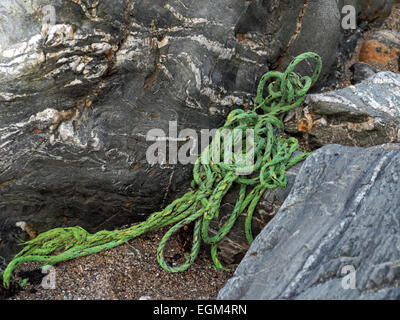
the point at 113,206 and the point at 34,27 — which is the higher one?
the point at 34,27

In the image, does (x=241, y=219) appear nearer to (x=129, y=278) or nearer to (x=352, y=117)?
(x=129, y=278)

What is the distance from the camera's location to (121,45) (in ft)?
7.46

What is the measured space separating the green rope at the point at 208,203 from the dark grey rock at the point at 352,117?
0.68 ft

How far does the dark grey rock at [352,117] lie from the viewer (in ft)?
8.29

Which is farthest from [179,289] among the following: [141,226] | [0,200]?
[0,200]

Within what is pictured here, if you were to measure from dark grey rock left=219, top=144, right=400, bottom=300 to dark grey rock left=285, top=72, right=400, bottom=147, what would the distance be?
509 mm

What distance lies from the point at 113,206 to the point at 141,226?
194 millimetres

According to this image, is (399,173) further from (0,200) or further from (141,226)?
(0,200)

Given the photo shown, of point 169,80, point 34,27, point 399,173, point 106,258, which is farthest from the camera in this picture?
point 169,80

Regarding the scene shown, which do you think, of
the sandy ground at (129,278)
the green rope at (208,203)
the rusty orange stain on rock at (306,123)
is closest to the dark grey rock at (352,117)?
the rusty orange stain on rock at (306,123)

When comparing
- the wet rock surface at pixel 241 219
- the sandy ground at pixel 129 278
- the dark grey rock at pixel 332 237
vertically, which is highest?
the dark grey rock at pixel 332 237

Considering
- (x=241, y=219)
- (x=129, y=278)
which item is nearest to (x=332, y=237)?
(x=241, y=219)

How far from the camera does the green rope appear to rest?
86.4 inches

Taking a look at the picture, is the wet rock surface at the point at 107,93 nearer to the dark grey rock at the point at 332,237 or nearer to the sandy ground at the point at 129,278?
the sandy ground at the point at 129,278
